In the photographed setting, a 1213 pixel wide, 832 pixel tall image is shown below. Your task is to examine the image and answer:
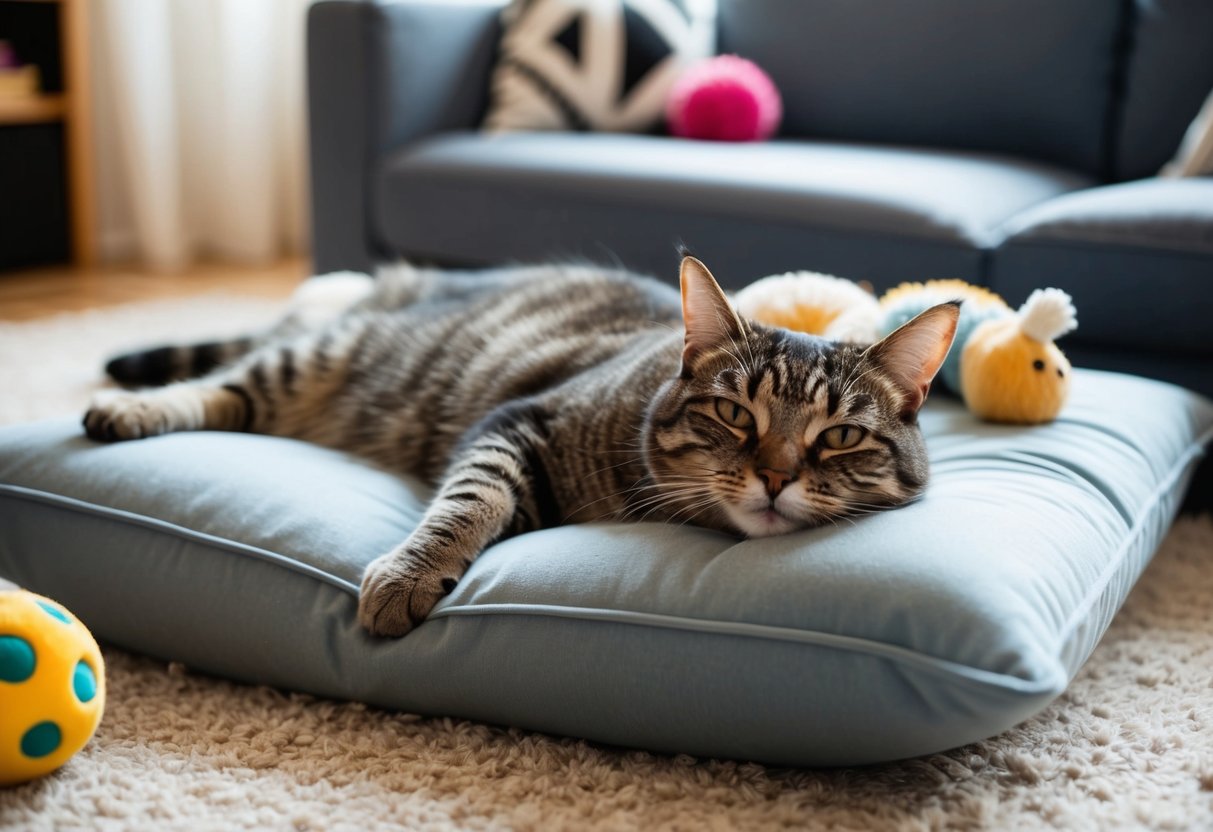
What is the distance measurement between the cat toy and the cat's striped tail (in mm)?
1025

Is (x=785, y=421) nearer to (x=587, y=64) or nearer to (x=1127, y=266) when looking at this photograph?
(x=1127, y=266)

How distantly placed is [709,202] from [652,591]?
4.54ft

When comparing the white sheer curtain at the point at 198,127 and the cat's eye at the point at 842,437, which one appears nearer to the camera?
the cat's eye at the point at 842,437

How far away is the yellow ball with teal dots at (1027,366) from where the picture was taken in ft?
5.59

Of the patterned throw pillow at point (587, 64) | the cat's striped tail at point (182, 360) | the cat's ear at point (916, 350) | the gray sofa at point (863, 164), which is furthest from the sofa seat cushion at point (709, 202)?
the cat's ear at point (916, 350)

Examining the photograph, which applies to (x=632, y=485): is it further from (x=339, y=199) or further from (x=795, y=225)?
(x=339, y=199)

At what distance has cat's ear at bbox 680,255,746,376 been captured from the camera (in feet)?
4.68

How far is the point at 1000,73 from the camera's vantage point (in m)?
3.00

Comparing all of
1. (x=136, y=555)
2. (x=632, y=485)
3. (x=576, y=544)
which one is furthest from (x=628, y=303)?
(x=136, y=555)

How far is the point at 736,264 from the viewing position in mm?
2529

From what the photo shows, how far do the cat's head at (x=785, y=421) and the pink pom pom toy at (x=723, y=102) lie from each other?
5.61 feet

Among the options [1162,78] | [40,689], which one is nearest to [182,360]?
[40,689]

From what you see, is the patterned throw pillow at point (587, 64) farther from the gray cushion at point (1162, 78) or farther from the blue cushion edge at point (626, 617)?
the blue cushion edge at point (626, 617)

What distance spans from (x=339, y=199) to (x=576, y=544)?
74.8 inches
